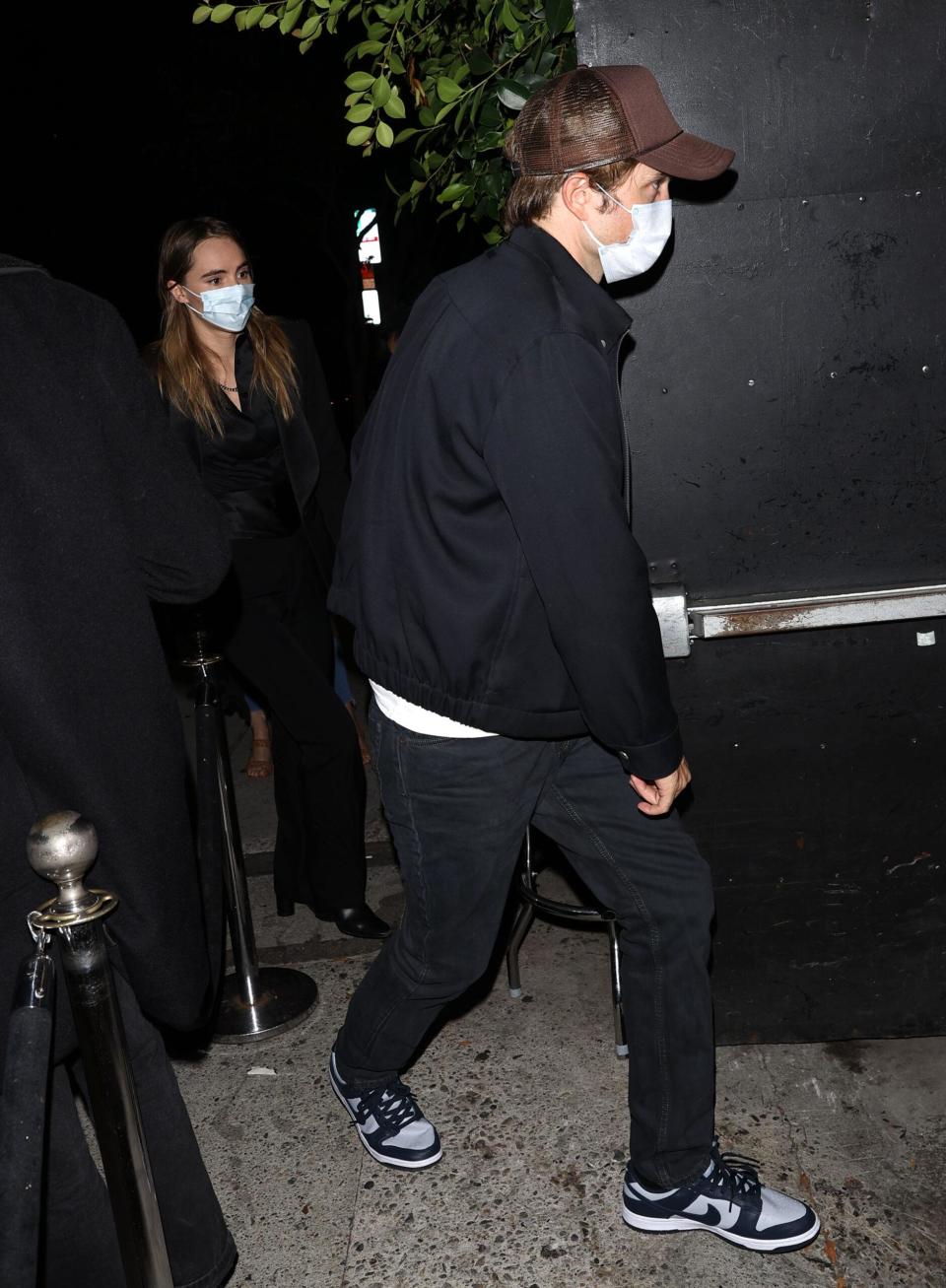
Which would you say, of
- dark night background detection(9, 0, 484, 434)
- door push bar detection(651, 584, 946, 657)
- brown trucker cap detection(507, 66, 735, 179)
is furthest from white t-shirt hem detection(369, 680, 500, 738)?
dark night background detection(9, 0, 484, 434)

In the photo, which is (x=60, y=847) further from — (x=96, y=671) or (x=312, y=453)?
(x=312, y=453)

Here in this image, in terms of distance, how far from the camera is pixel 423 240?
59.7 ft

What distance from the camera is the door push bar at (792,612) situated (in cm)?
286

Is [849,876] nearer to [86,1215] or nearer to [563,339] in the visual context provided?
[563,339]

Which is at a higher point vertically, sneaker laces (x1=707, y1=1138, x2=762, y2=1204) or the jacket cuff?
the jacket cuff

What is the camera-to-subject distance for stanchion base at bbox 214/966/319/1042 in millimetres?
3639

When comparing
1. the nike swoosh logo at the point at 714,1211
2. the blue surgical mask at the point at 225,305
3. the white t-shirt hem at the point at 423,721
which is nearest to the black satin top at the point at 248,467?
the blue surgical mask at the point at 225,305

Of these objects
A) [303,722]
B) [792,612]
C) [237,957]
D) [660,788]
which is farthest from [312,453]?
[660,788]

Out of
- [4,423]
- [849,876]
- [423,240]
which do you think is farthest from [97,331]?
[423,240]

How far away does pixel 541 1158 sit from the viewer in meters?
2.97

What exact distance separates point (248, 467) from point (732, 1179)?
95.8 inches

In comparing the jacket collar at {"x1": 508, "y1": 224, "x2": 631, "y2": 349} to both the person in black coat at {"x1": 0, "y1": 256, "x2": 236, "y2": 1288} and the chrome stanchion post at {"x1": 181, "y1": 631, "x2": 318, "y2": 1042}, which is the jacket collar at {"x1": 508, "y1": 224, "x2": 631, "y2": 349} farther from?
the chrome stanchion post at {"x1": 181, "y1": 631, "x2": 318, "y2": 1042}

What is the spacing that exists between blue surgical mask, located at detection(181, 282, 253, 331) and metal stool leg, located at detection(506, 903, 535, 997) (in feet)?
6.50

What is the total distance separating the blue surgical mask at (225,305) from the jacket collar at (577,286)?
1.69 meters
